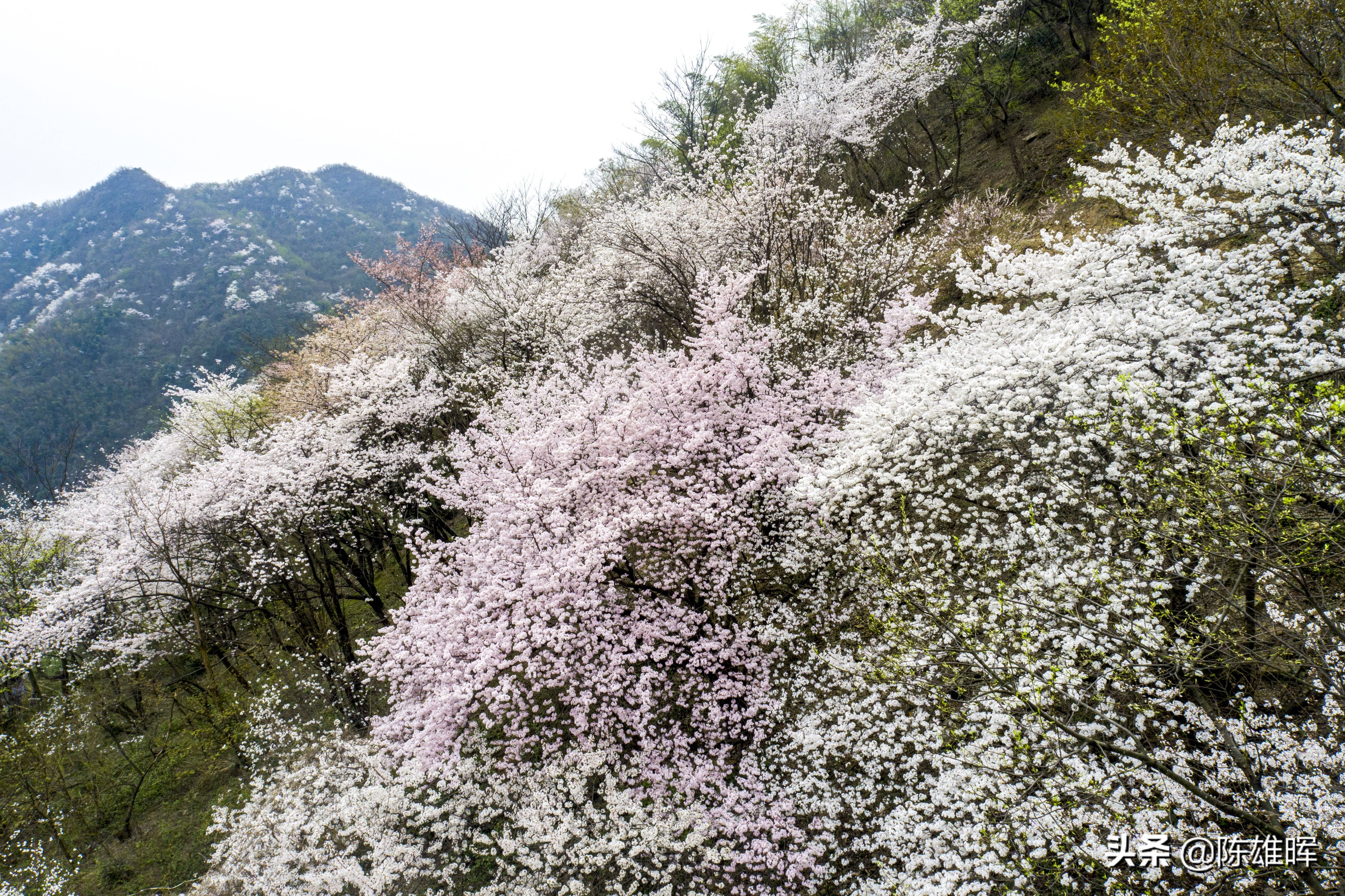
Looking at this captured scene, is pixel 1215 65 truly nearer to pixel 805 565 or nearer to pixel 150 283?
pixel 805 565

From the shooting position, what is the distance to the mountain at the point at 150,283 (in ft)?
144

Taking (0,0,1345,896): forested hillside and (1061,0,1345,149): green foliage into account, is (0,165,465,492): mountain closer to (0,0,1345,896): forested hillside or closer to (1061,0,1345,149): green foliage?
(0,0,1345,896): forested hillside

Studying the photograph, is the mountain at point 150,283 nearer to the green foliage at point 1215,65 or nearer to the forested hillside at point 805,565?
the forested hillside at point 805,565

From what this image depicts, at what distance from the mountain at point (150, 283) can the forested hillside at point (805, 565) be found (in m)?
24.8

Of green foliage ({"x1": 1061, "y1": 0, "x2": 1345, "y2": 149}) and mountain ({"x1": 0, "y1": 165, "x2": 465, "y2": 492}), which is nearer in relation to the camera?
green foliage ({"x1": 1061, "y1": 0, "x2": 1345, "y2": 149})

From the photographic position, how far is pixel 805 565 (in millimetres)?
11227

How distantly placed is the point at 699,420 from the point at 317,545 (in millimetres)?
14700

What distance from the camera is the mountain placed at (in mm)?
43875

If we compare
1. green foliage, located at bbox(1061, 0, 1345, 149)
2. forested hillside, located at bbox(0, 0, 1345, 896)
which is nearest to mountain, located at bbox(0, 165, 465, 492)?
forested hillside, located at bbox(0, 0, 1345, 896)

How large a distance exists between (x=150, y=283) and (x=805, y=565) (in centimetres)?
8051

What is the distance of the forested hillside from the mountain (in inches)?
975

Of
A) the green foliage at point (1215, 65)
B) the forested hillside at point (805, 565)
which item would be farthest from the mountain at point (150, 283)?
the green foliage at point (1215, 65)

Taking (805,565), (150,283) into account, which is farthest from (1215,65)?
(150,283)

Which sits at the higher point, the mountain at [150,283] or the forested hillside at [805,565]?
the mountain at [150,283]
